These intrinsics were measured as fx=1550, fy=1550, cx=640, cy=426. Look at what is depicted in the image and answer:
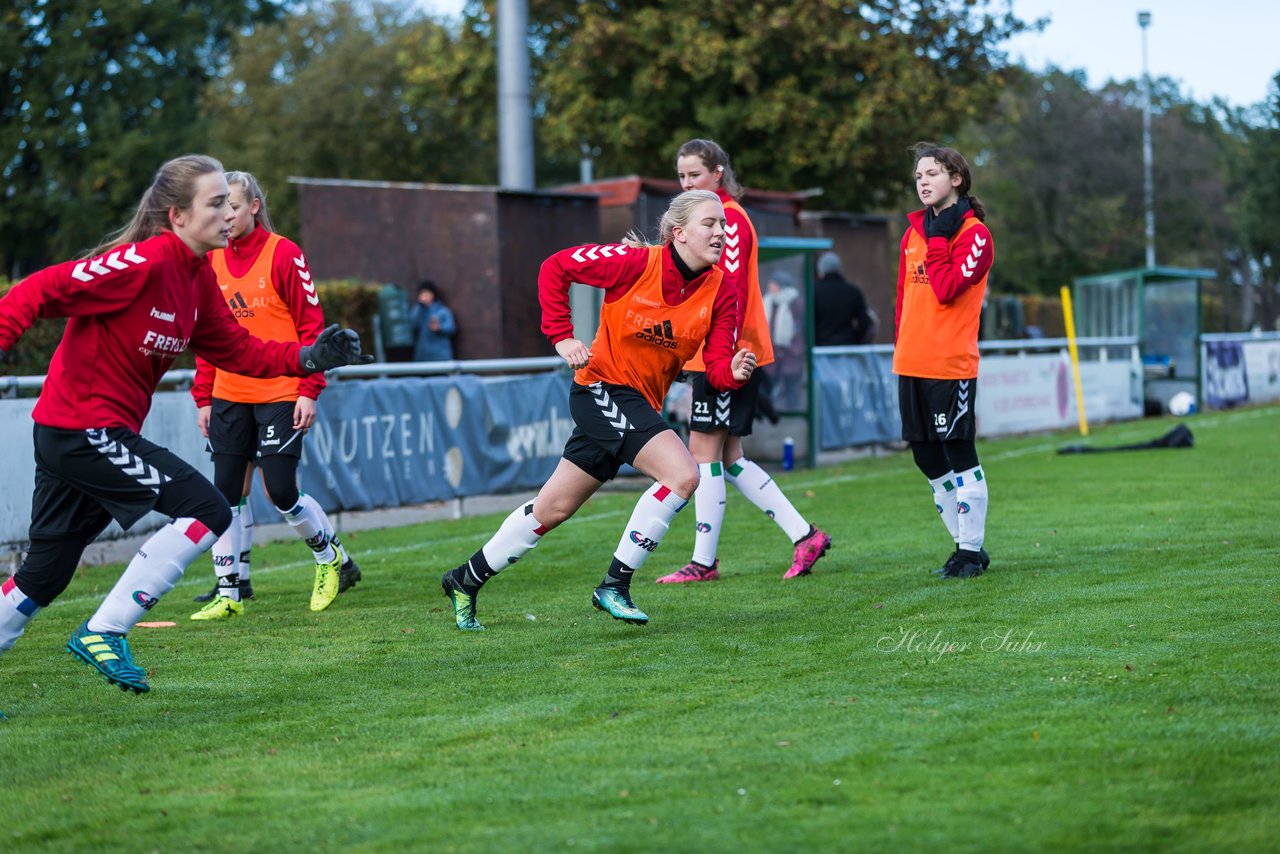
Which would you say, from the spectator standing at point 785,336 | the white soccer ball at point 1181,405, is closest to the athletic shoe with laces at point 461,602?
the spectator standing at point 785,336

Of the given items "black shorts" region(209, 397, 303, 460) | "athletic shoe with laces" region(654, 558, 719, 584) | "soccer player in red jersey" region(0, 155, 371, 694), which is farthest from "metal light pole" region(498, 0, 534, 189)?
"soccer player in red jersey" region(0, 155, 371, 694)

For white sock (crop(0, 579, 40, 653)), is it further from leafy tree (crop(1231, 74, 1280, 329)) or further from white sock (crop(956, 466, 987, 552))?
leafy tree (crop(1231, 74, 1280, 329))

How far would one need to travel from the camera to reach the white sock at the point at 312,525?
7594 mm

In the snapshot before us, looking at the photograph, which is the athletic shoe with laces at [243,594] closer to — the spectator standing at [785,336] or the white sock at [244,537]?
the white sock at [244,537]

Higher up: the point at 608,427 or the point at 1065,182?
the point at 1065,182

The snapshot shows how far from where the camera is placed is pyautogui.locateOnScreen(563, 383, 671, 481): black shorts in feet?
20.8

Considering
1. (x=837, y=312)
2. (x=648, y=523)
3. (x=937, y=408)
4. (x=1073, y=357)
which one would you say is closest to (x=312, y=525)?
(x=648, y=523)

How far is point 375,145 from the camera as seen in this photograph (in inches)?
1668

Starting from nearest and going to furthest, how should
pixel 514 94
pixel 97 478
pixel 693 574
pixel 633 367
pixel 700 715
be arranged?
pixel 700 715, pixel 97 478, pixel 633 367, pixel 693 574, pixel 514 94

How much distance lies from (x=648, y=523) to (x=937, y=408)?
195 cm

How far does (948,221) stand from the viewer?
24.8 ft

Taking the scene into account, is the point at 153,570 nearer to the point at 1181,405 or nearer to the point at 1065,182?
the point at 1181,405

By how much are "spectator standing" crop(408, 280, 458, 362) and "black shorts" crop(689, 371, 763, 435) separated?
1015 cm

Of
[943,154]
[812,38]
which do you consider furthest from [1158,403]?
[943,154]
